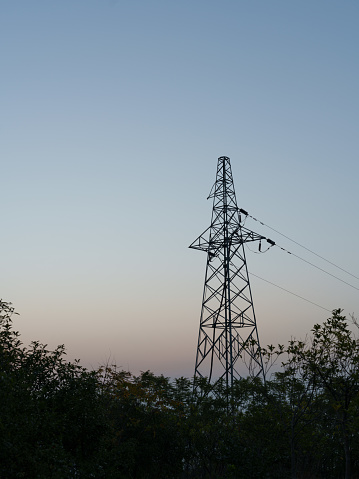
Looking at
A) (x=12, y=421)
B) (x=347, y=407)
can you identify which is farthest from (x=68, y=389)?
(x=347, y=407)

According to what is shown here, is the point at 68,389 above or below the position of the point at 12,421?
above

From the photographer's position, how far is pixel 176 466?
21500mm

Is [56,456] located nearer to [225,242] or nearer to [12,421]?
[12,421]

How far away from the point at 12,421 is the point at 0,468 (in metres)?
1.09

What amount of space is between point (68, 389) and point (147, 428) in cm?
624

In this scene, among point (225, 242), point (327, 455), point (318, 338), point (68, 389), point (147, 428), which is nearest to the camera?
point (68, 389)

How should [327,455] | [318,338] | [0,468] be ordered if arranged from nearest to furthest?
[0,468] < [318,338] < [327,455]

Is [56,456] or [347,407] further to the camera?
[347,407]

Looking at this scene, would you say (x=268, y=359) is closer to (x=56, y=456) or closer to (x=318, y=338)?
(x=318, y=338)

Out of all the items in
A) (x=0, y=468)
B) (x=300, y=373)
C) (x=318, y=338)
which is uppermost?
(x=318, y=338)

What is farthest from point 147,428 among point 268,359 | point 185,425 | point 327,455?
point 327,455

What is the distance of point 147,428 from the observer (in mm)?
20641

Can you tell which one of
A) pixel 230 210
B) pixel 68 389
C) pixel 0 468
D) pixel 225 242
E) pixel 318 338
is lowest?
pixel 0 468

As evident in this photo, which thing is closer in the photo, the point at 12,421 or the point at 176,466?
the point at 12,421
